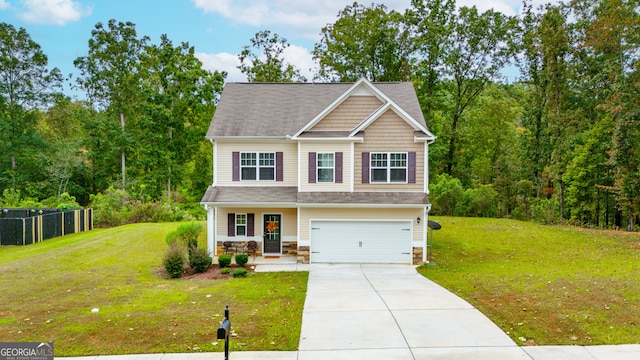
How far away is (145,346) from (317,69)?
3129 centimetres

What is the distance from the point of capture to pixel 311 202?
681 inches

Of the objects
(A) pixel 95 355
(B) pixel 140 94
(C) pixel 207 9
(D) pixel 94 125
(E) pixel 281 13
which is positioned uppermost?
(E) pixel 281 13

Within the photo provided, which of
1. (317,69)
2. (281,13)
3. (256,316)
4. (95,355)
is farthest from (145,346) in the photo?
(317,69)

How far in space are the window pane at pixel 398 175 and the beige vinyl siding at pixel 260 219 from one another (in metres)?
4.60

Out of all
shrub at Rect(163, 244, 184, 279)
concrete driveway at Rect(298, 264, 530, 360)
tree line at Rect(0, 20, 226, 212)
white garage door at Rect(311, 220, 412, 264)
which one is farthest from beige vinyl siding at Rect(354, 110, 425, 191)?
tree line at Rect(0, 20, 226, 212)

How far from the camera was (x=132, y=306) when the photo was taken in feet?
36.8

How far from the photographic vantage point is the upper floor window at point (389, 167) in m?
18.0

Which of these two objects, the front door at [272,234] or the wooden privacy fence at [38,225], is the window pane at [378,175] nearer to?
the front door at [272,234]

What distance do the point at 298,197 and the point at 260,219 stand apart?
2.48 meters

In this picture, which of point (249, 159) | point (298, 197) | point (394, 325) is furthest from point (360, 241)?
point (394, 325)

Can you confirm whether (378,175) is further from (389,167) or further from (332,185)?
(332,185)

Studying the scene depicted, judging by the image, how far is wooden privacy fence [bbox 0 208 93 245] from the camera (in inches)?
864

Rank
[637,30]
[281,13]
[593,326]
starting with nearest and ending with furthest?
[593,326], [637,30], [281,13]

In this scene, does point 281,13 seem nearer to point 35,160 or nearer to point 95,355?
point 35,160
